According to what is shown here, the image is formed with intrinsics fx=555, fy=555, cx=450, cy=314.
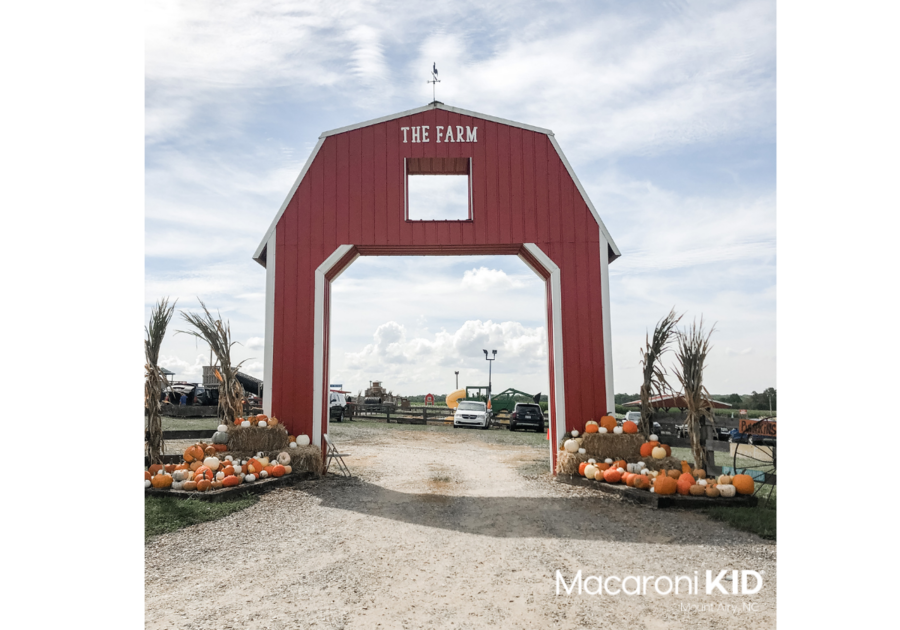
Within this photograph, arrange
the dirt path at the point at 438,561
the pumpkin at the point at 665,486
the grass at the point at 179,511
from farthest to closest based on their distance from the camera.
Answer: the pumpkin at the point at 665,486 → the grass at the point at 179,511 → the dirt path at the point at 438,561

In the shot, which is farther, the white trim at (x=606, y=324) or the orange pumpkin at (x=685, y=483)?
the white trim at (x=606, y=324)

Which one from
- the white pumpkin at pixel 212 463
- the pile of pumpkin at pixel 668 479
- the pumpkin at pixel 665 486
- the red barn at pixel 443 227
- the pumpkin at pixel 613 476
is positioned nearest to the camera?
the pile of pumpkin at pixel 668 479

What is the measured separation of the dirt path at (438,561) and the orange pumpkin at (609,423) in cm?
129

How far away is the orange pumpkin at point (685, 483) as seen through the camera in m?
7.03

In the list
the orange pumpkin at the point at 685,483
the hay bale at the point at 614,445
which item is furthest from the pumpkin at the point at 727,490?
the hay bale at the point at 614,445

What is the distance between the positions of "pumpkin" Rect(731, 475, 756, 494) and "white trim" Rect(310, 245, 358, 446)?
6322mm

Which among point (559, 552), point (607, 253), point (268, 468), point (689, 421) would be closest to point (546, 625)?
point (559, 552)

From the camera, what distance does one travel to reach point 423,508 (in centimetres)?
698

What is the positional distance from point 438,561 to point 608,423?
5022mm

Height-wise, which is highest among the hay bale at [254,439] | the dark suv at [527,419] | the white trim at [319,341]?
the white trim at [319,341]

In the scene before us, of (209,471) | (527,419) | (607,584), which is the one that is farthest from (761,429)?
(527,419)

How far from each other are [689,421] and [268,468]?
6042mm

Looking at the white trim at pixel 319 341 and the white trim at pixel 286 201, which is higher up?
the white trim at pixel 286 201

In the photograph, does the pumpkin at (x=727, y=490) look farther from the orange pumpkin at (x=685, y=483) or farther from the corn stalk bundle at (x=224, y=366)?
the corn stalk bundle at (x=224, y=366)
